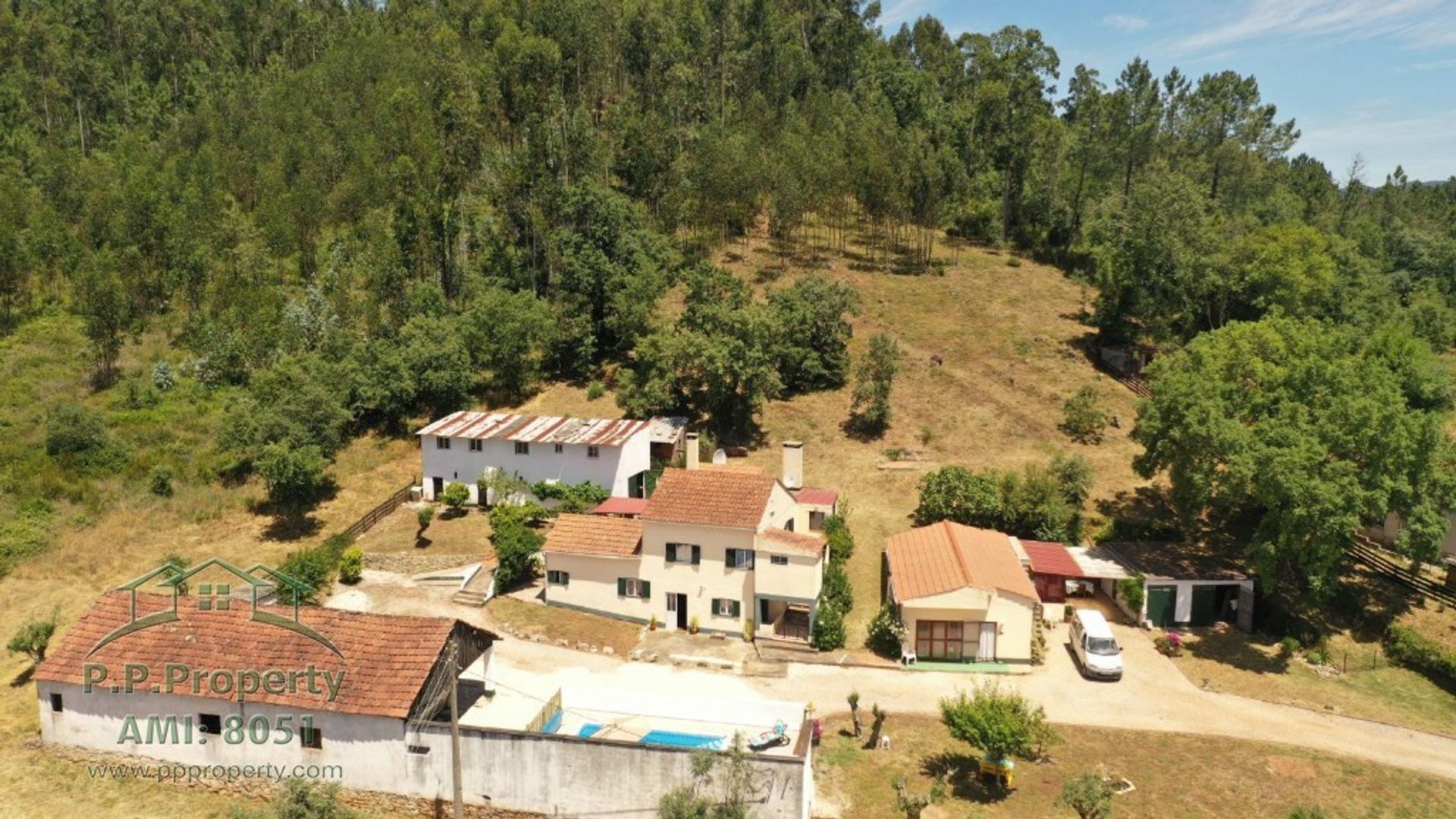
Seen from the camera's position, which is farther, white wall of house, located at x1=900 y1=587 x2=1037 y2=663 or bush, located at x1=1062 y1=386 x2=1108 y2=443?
bush, located at x1=1062 y1=386 x2=1108 y2=443

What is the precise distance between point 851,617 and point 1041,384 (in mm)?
30460

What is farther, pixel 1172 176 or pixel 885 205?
pixel 885 205

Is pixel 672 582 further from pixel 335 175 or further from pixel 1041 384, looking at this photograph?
pixel 335 175

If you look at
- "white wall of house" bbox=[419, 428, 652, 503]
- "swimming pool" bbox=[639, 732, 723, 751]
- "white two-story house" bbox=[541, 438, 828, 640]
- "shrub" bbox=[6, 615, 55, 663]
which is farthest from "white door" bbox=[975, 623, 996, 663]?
"shrub" bbox=[6, 615, 55, 663]

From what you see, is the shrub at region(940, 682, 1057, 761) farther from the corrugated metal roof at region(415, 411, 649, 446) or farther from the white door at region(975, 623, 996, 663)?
the corrugated metal roof at region(415, 411, 649, 446)

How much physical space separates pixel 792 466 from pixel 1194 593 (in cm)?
1953

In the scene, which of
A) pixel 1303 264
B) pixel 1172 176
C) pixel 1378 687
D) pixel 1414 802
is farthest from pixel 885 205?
pixel 1414 802

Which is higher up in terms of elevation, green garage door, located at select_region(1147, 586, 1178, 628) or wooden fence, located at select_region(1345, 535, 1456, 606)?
wooden fence, located at select_region(1345, 535, 1456, 606)

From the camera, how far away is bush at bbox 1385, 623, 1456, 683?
34031 millimetres

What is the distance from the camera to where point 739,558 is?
36.4 meters

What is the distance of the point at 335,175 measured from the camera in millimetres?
75125

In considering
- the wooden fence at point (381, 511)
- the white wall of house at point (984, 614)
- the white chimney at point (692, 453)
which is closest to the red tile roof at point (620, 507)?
the white chimney at point (692, 453)

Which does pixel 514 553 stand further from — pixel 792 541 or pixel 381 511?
pixel 792 541

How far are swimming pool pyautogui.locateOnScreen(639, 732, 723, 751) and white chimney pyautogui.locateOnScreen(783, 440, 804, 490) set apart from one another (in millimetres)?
21533
